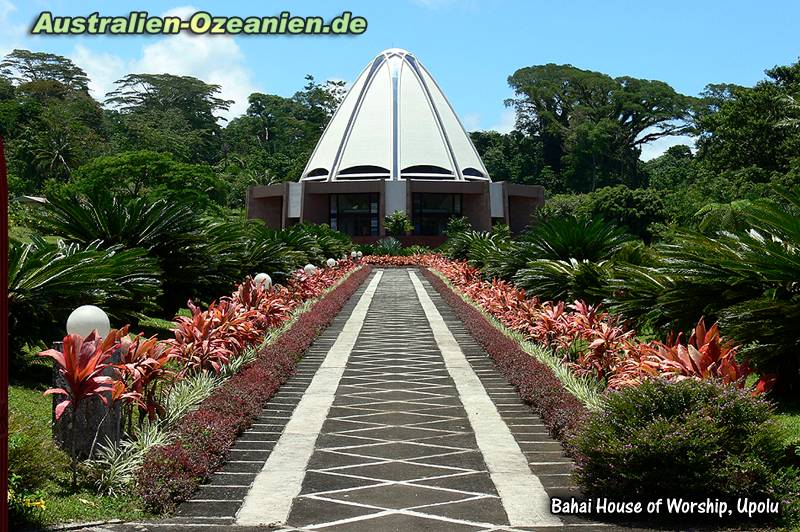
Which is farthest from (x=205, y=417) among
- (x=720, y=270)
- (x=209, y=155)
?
(x=209, y=155)

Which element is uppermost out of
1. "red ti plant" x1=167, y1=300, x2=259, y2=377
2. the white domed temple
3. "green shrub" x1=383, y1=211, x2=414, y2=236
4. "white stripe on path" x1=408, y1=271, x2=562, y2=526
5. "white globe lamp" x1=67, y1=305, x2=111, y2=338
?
the white domed temple

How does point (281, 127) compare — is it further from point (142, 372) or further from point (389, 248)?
point (142, 372)

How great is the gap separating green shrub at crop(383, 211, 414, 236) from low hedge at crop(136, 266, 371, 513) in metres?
47.6

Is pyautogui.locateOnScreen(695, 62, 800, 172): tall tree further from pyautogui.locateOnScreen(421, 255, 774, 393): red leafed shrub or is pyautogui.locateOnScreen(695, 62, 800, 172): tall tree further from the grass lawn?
the grass lawn

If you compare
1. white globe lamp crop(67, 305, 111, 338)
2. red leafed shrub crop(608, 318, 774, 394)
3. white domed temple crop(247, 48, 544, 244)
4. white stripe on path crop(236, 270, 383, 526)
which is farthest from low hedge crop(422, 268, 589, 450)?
white domed temple crop(247, 48, 544, 244)

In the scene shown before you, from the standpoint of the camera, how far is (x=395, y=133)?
230 ft

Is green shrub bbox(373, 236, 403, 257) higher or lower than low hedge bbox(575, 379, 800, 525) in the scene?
higher

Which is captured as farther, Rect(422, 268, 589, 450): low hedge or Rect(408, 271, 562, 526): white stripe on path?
Rect(422, 268, 589, 450): low hedge

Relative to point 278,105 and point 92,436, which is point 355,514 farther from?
point 278,105

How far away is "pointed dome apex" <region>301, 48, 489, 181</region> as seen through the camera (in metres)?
67.9

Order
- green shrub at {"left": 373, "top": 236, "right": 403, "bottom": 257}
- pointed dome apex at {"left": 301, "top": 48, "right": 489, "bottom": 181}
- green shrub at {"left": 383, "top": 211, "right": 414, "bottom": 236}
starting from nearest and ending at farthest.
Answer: green shrub at {"left": 373, "top": 236, "right": 403, "bottom": 257}
green shrub at {"left": 383, "top": 211, "right": 414, "bottom": 236}
pointed dome apex at {"left": 301, "top": 48, "right": 489, "bottom": 181}

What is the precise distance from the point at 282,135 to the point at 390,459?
89.4 meters

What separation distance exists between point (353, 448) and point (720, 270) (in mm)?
3205

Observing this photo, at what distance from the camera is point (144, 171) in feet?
158
